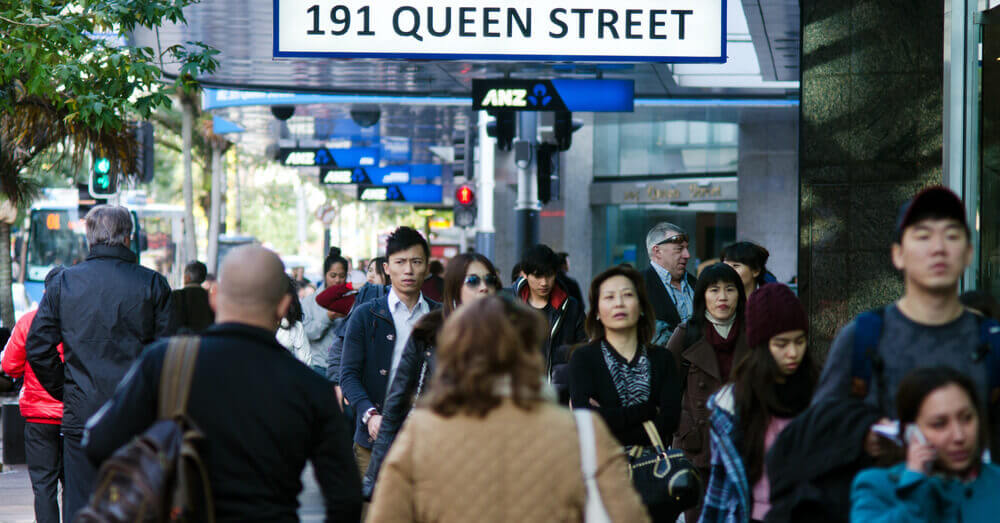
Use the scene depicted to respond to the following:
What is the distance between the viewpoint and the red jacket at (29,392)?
735 centimetres

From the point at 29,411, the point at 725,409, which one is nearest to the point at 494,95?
the point at 29,411

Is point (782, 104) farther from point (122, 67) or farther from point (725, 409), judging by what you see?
point (725, 409)

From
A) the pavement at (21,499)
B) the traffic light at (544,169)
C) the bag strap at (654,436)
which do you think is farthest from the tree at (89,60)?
the traffic light at (544,169)

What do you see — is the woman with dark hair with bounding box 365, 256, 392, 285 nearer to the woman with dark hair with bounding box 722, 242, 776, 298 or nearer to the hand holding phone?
the woman with dark hair with bounding box 722, 242, 776, 298

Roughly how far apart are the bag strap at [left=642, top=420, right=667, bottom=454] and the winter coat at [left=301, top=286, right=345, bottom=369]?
6069mm

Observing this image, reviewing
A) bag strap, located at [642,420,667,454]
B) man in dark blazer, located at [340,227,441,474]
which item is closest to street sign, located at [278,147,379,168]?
man in dark blazer, located at [340,227,441,474]

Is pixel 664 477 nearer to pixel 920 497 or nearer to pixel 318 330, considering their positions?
pixel 920 497

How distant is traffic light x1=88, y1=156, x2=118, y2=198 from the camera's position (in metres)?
14.5

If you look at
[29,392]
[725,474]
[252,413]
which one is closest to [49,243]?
[29,392]

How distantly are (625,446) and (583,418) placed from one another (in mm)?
2323

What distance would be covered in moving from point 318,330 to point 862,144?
535 centimetres

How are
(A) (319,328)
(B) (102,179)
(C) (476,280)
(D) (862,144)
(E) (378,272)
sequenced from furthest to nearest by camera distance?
(B) (102,179), (E) (378,272), (A) (319,328), (D) (862,144), (C) (476,280)

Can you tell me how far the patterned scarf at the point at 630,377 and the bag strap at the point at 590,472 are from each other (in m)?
2.37

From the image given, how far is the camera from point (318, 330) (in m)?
11.7
